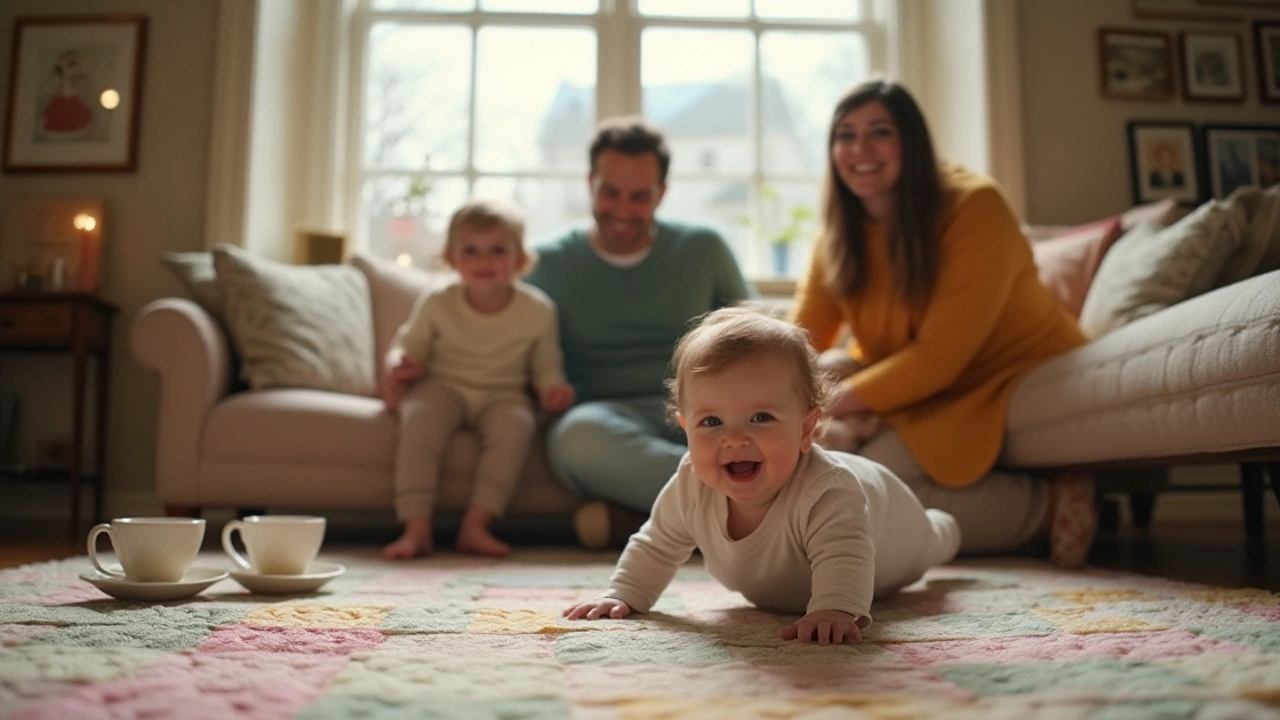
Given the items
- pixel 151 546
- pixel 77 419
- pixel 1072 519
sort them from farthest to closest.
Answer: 1. pixel 77 419
2. pixel 1072 519
3. pixel 151 546

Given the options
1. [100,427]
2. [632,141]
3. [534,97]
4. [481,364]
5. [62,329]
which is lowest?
[100,427]

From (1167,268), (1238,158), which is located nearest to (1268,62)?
(1238,158)

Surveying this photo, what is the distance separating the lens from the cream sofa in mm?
1312

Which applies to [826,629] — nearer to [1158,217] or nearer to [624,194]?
[624,194]

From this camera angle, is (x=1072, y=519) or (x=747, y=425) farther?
(x=1072, y=519)

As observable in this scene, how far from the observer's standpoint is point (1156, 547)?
7.07ft

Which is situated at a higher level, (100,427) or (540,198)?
(540,198)

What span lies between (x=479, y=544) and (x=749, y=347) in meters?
1.09

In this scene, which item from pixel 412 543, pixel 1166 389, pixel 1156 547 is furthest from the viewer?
pixel 1156 547

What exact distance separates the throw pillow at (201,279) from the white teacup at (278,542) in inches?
48.0

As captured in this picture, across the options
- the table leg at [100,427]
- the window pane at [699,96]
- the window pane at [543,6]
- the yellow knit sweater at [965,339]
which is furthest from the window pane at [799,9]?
the table leg at [100,427]

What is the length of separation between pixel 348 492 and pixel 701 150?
1.93 meters

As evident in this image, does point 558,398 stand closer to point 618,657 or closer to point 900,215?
point 900,215

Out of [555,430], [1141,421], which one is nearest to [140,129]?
[555,430]
